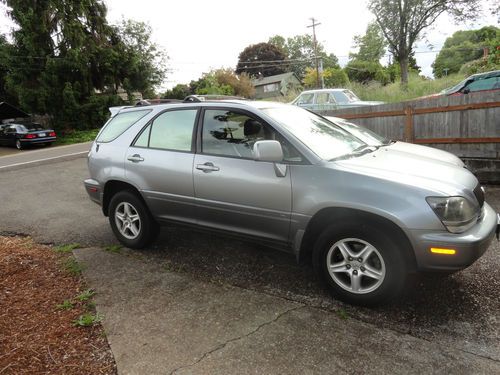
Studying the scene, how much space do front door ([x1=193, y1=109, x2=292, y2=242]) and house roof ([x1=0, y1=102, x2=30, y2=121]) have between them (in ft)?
104

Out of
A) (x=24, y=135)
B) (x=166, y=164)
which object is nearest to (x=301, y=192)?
(x=166, y=164)

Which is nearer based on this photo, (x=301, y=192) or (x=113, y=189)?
(x=301, y=192)

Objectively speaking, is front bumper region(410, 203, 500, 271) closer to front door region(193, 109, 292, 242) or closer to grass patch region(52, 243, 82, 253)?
front door region(193, 109, 292, 242)

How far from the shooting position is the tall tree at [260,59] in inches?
2800

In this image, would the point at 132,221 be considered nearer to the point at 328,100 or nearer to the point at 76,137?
the point at 328,100

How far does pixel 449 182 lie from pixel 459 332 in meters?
1.10

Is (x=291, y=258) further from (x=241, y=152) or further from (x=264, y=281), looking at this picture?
(x=241, y=152)

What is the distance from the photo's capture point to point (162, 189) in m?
4.11

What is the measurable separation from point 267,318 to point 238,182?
1.21m

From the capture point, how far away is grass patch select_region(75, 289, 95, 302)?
339 centimetres

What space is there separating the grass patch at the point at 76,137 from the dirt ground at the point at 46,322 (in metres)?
22.8

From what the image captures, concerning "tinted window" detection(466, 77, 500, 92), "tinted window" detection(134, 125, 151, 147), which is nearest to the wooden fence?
"tinted window" detection(466, 77, 500, 92)

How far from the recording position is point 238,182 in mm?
3512

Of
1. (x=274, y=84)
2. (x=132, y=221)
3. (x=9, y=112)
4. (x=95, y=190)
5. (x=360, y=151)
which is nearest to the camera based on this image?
(x=360, y=151)
